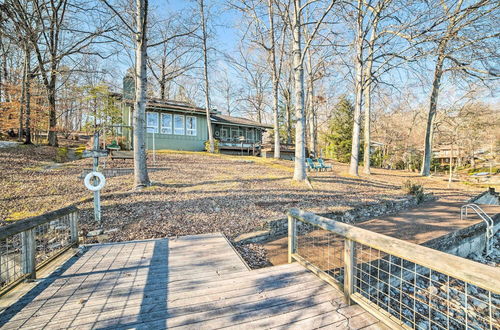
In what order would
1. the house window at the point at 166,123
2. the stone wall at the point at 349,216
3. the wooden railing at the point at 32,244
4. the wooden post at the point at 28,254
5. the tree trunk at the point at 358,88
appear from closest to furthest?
the wooden railing at the point at 32,244 → the wooden post at the point at 28,254 → the stone wall at the point at 349,216 → the tree trunk at the point at 358,88 → the house window at the point at 166,123

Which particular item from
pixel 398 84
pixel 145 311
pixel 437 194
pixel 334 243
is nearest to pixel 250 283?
pixel 145 311

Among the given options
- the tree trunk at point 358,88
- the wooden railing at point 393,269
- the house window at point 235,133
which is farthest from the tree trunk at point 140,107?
the house window at point 235,133

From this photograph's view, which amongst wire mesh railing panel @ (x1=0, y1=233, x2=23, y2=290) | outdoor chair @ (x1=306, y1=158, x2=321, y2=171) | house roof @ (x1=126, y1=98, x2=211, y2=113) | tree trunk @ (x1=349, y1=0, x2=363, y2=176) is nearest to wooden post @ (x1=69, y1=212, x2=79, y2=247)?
wire mesh railing panel @ (x1=0, y1=233, x2=23, y2=290)

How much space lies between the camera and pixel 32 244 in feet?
9.05

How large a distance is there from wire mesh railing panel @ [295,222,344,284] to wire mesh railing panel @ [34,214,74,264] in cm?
411

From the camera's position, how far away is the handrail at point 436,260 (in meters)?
1.36

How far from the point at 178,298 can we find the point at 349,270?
180cm

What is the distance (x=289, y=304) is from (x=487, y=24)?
41.2 ft

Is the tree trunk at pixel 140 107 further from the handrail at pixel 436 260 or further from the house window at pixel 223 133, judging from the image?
the house window at pixel 223 133

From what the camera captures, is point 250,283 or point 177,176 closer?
point 250,283

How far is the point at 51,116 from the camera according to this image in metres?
13.9

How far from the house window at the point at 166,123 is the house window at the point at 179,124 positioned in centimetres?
40

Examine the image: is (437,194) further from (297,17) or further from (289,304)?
(289,304)

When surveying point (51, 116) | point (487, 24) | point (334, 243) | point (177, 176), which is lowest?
point (334, 243)
